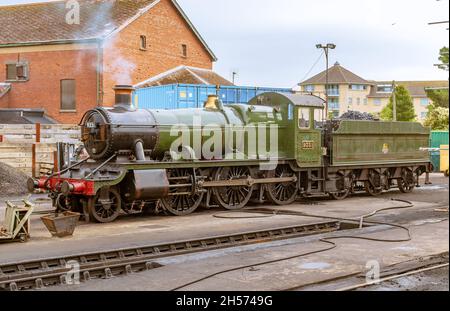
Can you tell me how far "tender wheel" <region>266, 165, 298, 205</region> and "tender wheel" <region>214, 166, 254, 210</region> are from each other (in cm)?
67

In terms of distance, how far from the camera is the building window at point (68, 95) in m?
30.8

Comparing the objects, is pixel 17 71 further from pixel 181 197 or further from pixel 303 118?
pixel 181 197

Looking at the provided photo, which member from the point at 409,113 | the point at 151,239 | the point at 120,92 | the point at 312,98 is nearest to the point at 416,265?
the point at 151,239

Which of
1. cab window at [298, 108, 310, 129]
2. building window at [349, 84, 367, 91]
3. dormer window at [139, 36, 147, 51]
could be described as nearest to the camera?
cab window at [298, 108, 310, 129]

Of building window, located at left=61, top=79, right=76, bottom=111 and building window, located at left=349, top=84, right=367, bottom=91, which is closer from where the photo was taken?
building window, located at left=61, top=79, right=76, bottom=111

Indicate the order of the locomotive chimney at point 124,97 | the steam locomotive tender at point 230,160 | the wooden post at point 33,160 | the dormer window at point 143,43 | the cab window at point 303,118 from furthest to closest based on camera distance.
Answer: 1. the dormer window at point 143,43
2. the wooden post at point 33,160
3. the cab window at point 303,118
4. the locomotive chimney at point 124,97
5. the steam locomotive tender at point 230,160

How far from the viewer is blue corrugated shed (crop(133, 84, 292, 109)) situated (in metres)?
26.1

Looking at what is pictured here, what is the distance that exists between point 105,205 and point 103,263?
15.2 ft

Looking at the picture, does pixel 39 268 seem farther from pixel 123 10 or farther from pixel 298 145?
pixel 123 10

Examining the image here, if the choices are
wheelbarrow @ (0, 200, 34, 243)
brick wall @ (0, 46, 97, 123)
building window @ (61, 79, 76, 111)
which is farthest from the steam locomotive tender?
building window @ (61, 79, 76, 111)

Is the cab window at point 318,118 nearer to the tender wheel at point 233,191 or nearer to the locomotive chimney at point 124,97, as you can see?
the tender wheel at point 233,191

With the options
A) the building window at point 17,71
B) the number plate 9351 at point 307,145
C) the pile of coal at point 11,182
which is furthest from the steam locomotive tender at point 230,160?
the building window at point 17,71

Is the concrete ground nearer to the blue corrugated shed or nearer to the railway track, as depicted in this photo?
the railway track

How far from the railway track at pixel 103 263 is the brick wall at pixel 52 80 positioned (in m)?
20.1
